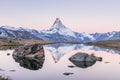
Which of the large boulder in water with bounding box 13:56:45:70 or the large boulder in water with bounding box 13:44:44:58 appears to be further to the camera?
the large boulder in water with bounding box 13:44:44:58

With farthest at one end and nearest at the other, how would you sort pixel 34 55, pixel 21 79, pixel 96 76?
pixel 34 55
pixel 96 76
pixel 21 79

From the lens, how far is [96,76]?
2788 inches

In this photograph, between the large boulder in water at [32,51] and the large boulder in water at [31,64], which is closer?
the large boulder in water at [31,64]

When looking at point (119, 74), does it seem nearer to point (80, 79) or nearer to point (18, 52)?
point (80, 79)

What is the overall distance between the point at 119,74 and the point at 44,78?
1962 cm

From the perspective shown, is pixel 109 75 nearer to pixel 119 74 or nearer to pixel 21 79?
pixel 119 74

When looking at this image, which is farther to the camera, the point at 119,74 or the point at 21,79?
the point at 119,74

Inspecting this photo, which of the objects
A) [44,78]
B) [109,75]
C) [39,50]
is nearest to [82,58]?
[39,50]

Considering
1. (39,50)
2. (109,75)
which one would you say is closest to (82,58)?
(39,50)

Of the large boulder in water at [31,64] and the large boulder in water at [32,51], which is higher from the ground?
the large boulder in water at [32,51]

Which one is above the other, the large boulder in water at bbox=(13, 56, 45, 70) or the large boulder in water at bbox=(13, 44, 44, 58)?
the large boulder in water at bbox=(13, 44, 44, 58)

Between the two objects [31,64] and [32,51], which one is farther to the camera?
[32,51]

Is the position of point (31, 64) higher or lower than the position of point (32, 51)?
lower

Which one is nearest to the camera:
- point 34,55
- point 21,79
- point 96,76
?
point 21,79
